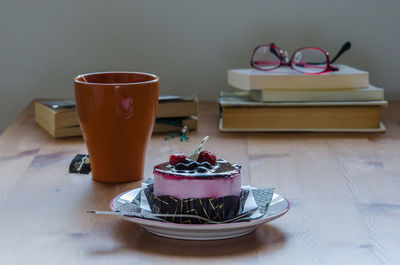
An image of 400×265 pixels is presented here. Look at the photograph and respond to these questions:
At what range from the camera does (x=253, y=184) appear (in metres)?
0.80

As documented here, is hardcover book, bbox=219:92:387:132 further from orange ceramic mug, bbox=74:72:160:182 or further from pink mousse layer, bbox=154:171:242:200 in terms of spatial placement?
pink mousse layer, bbox=154:171:242:200

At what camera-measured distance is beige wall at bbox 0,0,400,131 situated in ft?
4.72

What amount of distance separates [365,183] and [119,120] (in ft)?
1.12

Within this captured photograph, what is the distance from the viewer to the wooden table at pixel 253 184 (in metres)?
0.56

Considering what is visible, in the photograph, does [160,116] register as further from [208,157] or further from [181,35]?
[208,157]

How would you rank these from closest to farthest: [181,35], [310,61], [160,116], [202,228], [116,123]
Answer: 1. [202,228]
2. [116,123]
3. [160,116]
4. [310,61]
5. [181,35]

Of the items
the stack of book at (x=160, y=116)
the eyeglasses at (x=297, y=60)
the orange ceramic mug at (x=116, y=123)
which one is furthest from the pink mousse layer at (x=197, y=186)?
the eyeglasses at (x=297, y=60)

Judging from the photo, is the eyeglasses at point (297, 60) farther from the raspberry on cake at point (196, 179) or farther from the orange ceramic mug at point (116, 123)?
the raspberry on cake at point (196, 179)

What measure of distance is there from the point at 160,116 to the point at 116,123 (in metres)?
0.36

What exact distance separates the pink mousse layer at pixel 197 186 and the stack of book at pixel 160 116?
0.51 meters

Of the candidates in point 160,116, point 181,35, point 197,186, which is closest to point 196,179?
point 197,186

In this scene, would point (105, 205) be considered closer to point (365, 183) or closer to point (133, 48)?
point (365, 183)

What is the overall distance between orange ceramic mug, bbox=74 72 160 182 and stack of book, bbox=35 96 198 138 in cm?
27

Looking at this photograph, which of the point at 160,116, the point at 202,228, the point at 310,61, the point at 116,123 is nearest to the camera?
the point at 202,228
